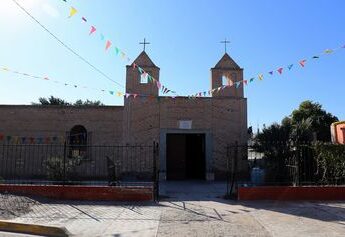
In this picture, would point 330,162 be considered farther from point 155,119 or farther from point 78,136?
point 78,136

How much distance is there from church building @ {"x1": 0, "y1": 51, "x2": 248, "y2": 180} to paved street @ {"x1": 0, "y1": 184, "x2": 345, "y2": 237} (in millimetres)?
9768

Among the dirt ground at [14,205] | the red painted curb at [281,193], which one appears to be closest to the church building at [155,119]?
the red painted curb at [281,193]

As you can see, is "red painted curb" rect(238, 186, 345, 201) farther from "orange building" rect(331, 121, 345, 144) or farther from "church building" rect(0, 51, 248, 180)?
"church building" rect(0, 51, 248, 180)

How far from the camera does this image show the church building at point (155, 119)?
77.3 feet

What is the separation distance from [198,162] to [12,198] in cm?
1383

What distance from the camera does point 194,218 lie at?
10.6 metres

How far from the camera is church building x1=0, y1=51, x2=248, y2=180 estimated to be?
928 inches

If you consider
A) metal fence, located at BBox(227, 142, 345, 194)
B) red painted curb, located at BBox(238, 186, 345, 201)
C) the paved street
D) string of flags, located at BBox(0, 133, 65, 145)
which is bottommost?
the paved street

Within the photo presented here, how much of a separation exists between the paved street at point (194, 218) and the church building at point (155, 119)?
32.0ft

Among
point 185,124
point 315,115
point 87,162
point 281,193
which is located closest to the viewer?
point 281,193

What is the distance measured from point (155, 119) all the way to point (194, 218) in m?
13.3

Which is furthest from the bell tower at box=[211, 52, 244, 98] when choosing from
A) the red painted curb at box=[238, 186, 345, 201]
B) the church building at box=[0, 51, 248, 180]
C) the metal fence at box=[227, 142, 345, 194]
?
the red painted curb at box=[238, 186, 345, 201]

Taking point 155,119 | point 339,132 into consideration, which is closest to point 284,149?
point 339,132

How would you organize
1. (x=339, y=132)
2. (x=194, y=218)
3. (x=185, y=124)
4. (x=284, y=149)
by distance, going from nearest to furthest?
(x=194, y=218) → (x=284, y=149) → (x=339, y=132) → (x=185, y=124)
